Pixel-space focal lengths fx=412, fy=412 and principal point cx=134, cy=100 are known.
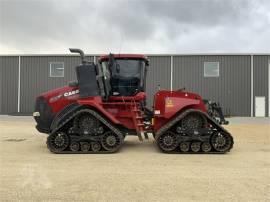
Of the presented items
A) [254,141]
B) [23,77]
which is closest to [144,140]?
[254,141]

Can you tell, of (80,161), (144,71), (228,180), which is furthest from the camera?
(144,71)

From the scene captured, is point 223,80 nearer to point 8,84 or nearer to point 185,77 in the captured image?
point 185,77

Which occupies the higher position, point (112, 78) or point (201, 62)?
point (201, 62)

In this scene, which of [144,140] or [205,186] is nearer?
[205,186]

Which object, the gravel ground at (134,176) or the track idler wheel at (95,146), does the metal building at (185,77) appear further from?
the gravel ground at (134,176)

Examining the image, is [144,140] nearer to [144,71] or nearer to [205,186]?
[144,71]

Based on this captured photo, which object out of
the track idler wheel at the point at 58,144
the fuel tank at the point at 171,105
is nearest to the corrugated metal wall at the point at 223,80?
the fuel tank at the point at 171,105

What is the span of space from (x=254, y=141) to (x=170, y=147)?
14.6 ft

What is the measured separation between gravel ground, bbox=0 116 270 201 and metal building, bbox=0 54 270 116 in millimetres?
17051

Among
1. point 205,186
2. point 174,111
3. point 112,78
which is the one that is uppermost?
point 112,78

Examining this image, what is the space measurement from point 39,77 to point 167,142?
2085 centimetres

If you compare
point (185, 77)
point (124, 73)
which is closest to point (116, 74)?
point (124, 73)

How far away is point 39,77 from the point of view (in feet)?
98.2

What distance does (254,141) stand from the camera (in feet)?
45.8
